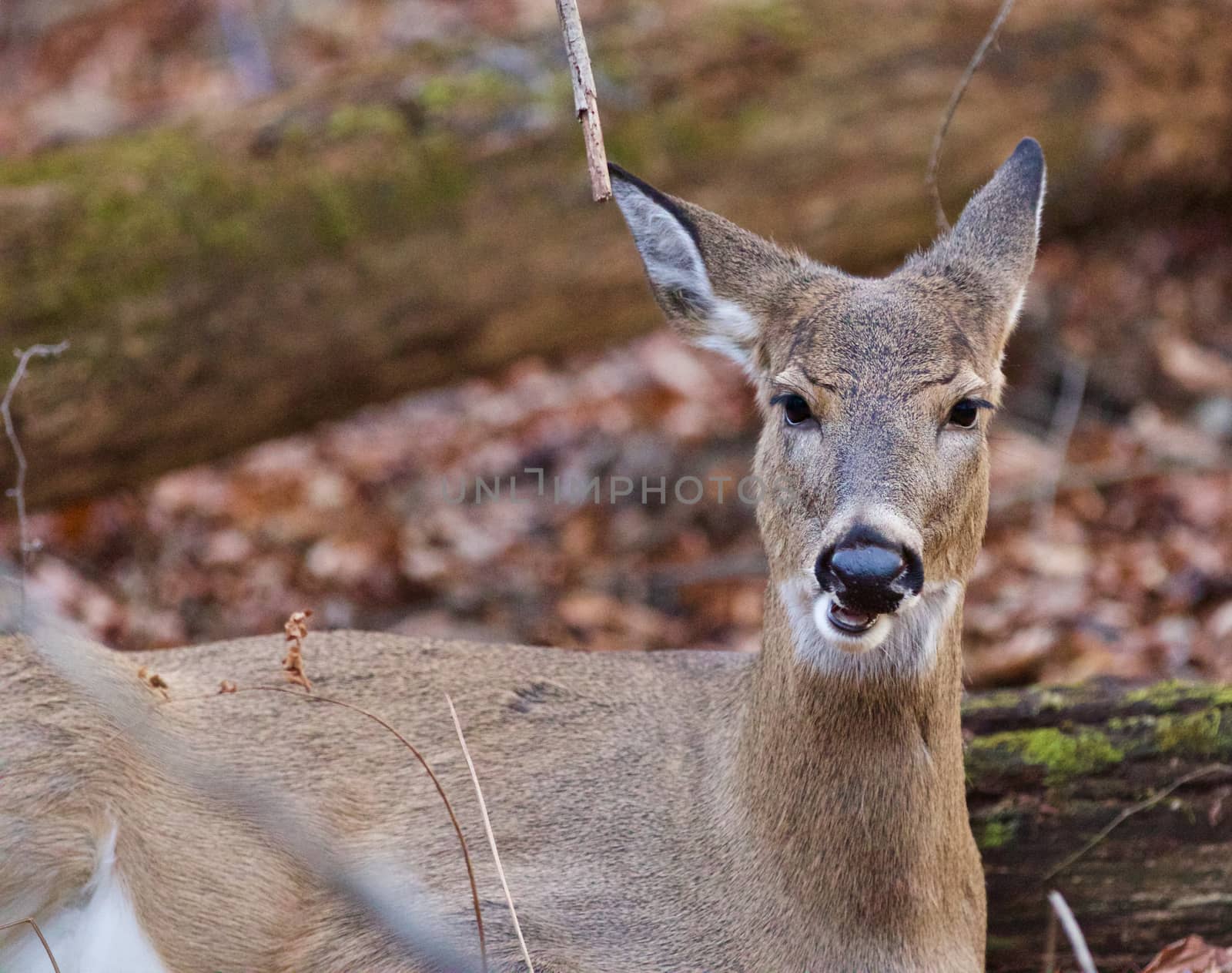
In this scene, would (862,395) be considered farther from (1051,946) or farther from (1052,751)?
(1051,946)

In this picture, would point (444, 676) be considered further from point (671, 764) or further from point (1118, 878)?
point (1118, 878)

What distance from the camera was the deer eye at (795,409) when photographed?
3.74m

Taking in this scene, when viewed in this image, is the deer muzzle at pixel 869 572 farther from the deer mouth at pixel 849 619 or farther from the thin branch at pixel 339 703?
the thin branch at pixel 339 703

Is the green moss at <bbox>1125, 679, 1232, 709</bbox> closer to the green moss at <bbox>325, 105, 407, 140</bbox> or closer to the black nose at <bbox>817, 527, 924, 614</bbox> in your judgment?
the black nose at <bbox>817, 527, 924, 614</bbox>

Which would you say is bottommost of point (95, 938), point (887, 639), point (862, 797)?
point (95, 938)

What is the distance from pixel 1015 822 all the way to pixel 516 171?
149 inches

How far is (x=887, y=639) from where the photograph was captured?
360 cm

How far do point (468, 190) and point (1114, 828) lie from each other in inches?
158

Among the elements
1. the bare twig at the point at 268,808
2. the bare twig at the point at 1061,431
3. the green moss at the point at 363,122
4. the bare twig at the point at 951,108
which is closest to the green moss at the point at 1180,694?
the bare twig at the point at 951,108

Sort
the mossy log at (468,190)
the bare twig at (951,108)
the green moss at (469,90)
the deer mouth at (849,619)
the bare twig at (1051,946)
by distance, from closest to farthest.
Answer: the deer mouth at (849,619), the bare twig at (1051,946), the bare twig at (951,108), the mossy log at (468,190), the green moss at (469,90)

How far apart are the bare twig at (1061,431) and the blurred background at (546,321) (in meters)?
0.03

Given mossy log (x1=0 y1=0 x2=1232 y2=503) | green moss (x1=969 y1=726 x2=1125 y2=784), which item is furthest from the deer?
mossy log (x1=0 y1=0 x2=1232 y2=503)

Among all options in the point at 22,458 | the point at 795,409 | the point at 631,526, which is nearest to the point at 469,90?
the point at 631,526

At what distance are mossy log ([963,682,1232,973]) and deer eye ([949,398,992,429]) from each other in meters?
1.48
